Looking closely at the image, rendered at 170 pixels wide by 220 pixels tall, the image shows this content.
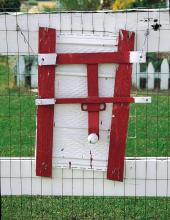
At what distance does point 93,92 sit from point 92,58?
0.86 ft

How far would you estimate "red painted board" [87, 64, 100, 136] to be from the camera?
5.36m

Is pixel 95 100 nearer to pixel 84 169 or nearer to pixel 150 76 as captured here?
pixel 84 169

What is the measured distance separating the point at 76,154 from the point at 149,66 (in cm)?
1009

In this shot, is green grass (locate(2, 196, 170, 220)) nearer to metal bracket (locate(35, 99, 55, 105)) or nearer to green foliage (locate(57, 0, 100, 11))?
metal bracket (locate(35, 99, 55, 105))

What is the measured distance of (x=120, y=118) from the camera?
544 centimetres

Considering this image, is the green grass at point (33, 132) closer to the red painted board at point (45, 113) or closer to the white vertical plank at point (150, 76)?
the red painted board at point (45, 113)

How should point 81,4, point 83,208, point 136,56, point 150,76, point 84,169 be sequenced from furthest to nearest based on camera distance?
point 150,76, point 81,4, point 83,208, point 84,169, point 136,56

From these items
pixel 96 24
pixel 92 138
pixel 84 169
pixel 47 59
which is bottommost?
pixel 84 169

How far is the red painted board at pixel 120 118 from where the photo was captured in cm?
533

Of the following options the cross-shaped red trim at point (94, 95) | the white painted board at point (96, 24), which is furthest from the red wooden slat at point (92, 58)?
the white painted board at point (96, 24)

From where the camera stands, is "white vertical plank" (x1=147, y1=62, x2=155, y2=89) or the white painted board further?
"white vertical plank" (x1=147, y1=62, x2=155, y2=89)

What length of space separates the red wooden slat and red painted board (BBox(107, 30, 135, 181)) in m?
0.05

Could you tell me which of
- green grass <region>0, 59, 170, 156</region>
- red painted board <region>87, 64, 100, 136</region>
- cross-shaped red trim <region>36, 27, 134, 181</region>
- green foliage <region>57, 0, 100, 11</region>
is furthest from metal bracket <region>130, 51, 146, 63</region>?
green foliage <region>57, 0, 100, 11</region>

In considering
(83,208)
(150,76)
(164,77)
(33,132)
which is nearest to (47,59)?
(83,208)
